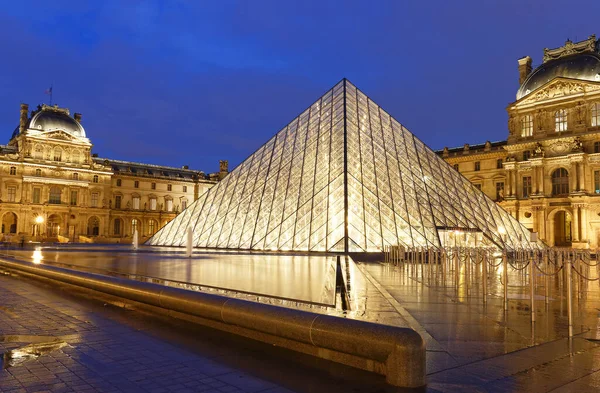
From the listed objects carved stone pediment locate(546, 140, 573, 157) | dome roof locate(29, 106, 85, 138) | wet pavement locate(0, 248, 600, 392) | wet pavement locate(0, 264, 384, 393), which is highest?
dome roof locate(29, 106, 85, 138)

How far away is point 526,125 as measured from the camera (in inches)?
1745

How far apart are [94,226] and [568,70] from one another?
2038 inches

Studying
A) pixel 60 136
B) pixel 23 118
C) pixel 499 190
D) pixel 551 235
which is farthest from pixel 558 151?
pixel 23 118

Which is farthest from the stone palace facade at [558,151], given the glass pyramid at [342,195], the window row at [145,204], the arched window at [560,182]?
the window row at [145,204]

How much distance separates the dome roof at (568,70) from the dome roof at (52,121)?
47.8m

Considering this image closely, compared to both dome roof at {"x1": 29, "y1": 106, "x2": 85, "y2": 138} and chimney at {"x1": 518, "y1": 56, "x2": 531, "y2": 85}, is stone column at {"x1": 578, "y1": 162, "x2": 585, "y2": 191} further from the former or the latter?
dome roof at {"x1": 29, "y1": 106, "x2": 85, "y2": 138}

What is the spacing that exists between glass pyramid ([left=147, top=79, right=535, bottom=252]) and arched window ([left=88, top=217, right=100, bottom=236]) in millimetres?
31052

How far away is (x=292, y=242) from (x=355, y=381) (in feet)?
59.9

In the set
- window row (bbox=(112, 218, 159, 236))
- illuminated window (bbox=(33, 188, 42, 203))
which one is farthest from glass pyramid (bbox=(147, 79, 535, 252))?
window row (bbox=(112, 218, 159, 236))

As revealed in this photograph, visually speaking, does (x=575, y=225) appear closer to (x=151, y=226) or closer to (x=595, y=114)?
(x=595, y=114)

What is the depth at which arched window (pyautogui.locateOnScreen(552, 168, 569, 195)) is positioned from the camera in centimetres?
4172

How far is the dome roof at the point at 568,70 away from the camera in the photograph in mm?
40562

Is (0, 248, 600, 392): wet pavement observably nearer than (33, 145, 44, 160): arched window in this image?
Yes

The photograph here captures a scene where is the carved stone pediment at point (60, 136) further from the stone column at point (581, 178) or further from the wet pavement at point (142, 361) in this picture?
the wet pavement at point (142, 361)
